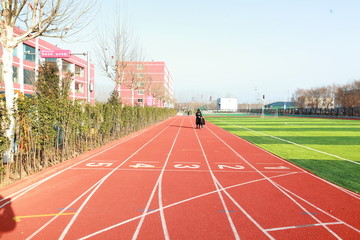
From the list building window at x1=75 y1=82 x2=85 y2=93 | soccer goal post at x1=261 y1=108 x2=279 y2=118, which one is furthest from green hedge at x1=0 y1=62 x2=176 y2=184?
soccer goal post at x1=261 y1=108 x2=279 y2=118

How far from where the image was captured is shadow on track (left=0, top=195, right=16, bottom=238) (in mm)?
4129

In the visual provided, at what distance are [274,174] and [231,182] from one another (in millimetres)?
1743

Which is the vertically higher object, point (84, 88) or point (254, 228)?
point (84, 88)

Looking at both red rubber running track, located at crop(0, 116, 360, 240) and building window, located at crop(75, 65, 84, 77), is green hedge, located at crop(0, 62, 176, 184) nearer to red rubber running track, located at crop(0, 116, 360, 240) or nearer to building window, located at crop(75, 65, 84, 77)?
red rubber running track, located at crop(0, 116, 360, 240)

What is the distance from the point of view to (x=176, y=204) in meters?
5.26

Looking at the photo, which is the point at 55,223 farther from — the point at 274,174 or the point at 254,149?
the point at 254,149

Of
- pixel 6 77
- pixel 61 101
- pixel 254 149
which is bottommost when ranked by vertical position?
pixel 254 149

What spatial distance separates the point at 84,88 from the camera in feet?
197

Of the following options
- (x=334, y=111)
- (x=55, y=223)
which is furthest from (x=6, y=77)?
→ (x=334, y=111)

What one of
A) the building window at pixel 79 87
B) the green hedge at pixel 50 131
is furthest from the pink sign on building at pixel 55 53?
the building window at pixel 79 87

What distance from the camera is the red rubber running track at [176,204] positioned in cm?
411

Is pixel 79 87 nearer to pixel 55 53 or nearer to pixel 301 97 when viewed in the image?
pixel 55 53

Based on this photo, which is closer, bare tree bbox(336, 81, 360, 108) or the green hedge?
the green hedge

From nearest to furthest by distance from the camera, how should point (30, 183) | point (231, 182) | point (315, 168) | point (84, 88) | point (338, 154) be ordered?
point (30, 183) < point (231, 182) < point (315, 168) < point (338, 154) < point (84, 88)
